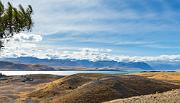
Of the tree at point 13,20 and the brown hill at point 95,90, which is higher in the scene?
the tree at point 13,20

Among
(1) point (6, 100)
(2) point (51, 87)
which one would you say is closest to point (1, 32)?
(1) point (6, 100)

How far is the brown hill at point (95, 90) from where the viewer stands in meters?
46.5

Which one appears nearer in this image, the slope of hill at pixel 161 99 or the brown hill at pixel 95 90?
the slope of hill at pixel 161 99

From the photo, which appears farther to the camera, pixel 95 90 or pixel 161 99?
pixel 95 90

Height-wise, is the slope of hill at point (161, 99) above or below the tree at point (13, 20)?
below

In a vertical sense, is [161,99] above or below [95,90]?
below

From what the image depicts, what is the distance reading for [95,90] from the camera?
4841 cm

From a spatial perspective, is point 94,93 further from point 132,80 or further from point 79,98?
point 132,80

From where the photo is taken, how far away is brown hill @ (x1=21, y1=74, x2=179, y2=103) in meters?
46.5

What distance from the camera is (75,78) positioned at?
63.8 m

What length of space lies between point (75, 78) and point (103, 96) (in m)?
17.6

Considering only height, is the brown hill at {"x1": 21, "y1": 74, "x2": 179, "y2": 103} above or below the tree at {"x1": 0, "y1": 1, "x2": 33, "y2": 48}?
below

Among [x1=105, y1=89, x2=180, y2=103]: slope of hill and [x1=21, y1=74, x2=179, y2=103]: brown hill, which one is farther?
[x1=21, y1=74, x2=179, y2=103]: brown hill

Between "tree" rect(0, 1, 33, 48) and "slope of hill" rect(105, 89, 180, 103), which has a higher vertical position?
"tree" rect(0, 1, 33, 48)
